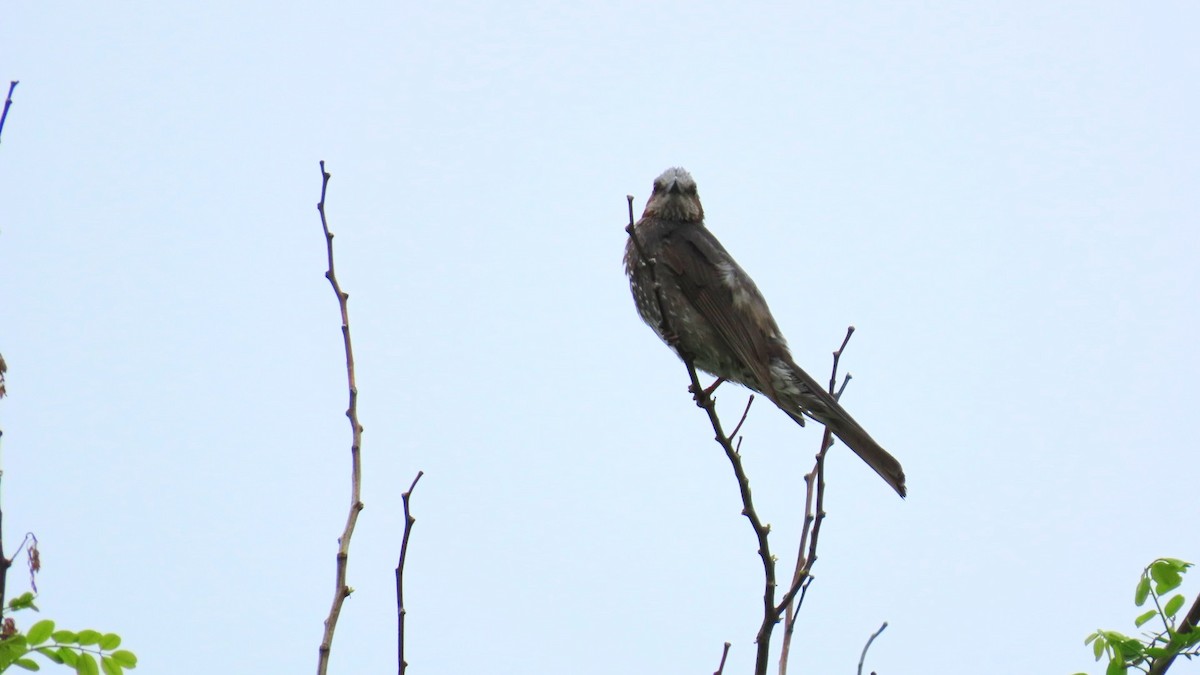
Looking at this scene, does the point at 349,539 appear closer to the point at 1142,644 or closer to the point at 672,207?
the point at 1142,644

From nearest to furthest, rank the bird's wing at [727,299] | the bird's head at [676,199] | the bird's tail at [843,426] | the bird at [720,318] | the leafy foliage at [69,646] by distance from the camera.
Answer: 1. the leafy foliage at [69,646]
2. the bird's tail at [843,426]
3. the bird at [720,318]
4. the bird's wing at [727,299]
5. the bird's head at [676,199]

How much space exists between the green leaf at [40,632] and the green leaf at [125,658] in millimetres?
157

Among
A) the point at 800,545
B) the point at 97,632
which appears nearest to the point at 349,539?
the point at 97,632

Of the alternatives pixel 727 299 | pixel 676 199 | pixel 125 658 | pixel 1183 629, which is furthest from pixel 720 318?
pixel 125 658

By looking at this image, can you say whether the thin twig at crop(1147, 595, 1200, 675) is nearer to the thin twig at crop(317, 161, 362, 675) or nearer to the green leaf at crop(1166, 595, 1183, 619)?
the green leaf at crop(1166, 595, 1183, 619)

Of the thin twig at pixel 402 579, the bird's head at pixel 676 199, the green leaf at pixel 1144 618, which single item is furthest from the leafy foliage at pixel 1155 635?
the bird's head at pixel 676 199

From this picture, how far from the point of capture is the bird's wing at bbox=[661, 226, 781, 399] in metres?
6.16

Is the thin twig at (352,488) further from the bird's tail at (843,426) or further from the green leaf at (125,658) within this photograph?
the bird's tail at (843,426)

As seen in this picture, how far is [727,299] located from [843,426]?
117 centimetres

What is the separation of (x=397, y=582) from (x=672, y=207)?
15.7 ft

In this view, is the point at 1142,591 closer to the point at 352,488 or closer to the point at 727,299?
the point at 352,488

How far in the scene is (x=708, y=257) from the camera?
6.75 meters

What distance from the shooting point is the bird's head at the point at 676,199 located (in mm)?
7344

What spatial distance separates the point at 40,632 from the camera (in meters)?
2.62
